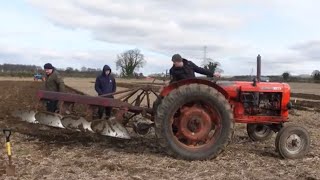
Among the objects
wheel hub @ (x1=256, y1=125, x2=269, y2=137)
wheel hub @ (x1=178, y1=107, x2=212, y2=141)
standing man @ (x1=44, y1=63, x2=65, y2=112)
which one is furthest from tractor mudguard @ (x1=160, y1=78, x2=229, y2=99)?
standing man @ (x1=44, y1=63, x2=65, y2=112)

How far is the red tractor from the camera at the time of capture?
26.2 ft

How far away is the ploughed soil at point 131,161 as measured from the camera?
270 inches

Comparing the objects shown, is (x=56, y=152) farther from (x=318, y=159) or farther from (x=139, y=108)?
(x=318, y=159)

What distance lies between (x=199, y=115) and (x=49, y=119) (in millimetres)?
2671

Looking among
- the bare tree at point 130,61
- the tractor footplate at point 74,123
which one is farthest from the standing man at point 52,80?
the bare tree at point 130,61

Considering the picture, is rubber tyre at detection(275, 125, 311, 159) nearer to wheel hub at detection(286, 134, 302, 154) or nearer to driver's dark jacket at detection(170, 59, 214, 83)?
wheel hub at detection(286, 134, 302, 154)

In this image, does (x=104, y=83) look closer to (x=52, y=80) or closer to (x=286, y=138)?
(x=52, y=80)

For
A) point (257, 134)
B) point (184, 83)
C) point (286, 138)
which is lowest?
point (257, 134)

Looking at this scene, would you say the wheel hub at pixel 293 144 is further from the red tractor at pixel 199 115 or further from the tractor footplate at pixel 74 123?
the tractor footplate at pixel 74 123

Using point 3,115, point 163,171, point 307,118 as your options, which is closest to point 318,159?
point 163,171

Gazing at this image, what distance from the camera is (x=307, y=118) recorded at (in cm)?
1516

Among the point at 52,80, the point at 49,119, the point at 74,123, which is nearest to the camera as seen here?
the point at 74,123

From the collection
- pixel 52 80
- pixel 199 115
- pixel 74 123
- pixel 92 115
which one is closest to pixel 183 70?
pixel 199 115

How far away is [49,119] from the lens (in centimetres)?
858
